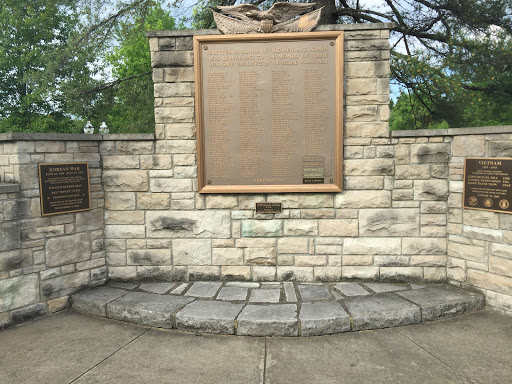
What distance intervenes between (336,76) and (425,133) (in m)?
1.33

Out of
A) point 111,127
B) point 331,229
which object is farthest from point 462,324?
point 111,127

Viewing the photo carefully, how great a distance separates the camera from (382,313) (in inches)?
133

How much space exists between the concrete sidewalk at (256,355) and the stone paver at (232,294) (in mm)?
570

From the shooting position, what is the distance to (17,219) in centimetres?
361

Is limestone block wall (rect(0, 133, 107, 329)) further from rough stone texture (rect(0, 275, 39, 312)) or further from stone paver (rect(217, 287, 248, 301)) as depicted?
stone paver (rect(217, 287, 248, 301))

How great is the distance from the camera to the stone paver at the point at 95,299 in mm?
3730

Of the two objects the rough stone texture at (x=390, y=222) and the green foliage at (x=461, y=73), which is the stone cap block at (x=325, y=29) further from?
the green foliage at (x=461, y=73)

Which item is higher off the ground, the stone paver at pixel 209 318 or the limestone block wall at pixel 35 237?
the limestone block wall at pixel 35 237

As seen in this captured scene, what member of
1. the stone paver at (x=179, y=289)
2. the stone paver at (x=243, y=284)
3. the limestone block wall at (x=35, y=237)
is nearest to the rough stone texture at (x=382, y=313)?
the stone paver at (x=243, y=284)

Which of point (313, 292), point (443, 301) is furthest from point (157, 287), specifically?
point (443, 301)

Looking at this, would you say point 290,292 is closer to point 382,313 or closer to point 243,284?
point 243,284

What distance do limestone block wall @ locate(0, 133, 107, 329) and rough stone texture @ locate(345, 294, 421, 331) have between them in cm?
327

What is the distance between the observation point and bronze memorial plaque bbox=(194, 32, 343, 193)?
4098mm

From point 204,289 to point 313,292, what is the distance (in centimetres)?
135
